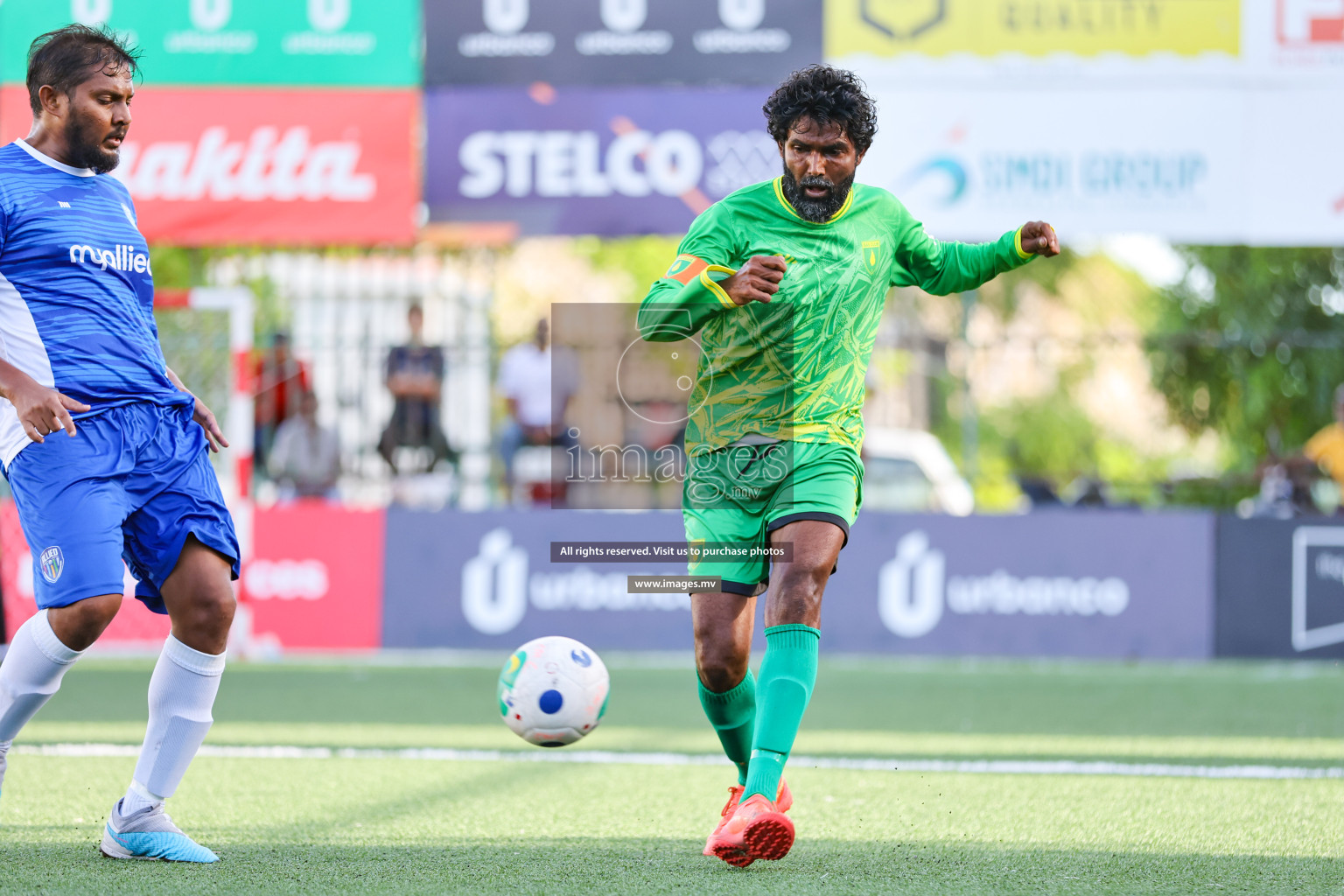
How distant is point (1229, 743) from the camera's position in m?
7.22

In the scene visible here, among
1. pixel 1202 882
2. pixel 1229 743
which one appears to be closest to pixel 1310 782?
pixel 1229 743

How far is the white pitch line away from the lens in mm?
6301

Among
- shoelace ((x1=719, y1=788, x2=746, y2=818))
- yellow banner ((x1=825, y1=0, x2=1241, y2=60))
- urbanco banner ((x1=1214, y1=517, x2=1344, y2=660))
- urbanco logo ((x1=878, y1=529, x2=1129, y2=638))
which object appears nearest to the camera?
shoelace ((x1=719, y1=788, x2=746, y2=818))

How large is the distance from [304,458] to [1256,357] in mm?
9825

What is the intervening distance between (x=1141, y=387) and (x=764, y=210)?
16.6m

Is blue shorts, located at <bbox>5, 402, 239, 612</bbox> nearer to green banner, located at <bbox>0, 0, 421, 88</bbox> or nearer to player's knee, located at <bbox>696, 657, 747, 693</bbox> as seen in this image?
player's knee, located at <bbox>696, 657, 747, 693</bbox>

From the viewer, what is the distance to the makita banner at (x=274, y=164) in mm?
11461

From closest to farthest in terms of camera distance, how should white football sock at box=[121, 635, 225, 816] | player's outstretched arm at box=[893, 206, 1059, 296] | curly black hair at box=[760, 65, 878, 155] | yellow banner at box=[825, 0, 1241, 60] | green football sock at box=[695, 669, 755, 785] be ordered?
A: white football sock at box=[121, 635, 225, 816] → curly black hair at box=[760, 65, 878, 155] → green football sock at box=[695, 669, 755, 785] → player's outstretched arm at box=[893, 206, 1059, 296] → yellow banner at box=[825, 0, 1241, 60]

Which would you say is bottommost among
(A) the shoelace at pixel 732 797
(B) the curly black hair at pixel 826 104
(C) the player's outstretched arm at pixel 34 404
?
(A) the shoelace at pixel 732 797

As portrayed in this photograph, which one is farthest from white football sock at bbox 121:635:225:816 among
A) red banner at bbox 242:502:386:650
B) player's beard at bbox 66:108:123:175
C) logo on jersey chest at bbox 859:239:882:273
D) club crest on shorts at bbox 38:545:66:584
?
red banner at bbox 242:502:386:650

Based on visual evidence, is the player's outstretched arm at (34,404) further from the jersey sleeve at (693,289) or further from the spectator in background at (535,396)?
the spectator in background at (535,396)

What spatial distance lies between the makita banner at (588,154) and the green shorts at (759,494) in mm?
6761

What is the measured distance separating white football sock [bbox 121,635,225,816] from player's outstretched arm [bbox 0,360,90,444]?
761 mm

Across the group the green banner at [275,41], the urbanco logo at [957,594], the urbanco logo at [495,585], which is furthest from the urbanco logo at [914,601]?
the green banner at [275,41]
